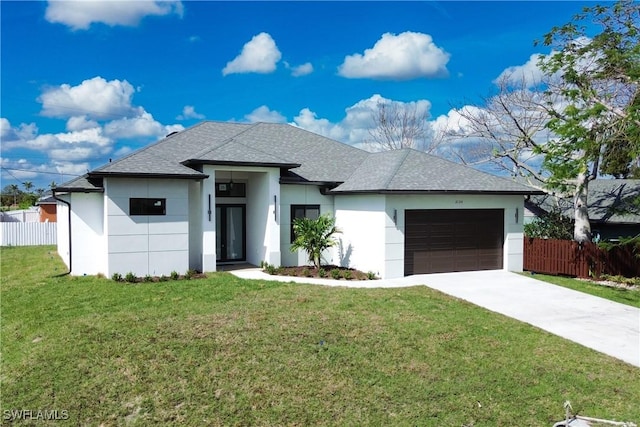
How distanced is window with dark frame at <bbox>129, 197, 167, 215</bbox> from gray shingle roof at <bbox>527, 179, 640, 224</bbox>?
18236 millimetres

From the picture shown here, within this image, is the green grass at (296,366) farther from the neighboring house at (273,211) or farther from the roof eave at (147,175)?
the roof eave at (147,175)

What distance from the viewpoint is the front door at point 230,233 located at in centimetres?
1705

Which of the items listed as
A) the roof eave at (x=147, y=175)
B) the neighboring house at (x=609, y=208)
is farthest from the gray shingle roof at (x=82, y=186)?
the neighboring house at (x=609, y=208)

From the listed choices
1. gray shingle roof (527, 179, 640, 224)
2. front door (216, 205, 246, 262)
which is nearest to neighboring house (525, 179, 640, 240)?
gray shingle roof (527, 179, 640, 224)

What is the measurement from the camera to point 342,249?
16328 mm

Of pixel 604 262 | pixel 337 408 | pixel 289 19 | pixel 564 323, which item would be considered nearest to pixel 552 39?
pixel 604 262

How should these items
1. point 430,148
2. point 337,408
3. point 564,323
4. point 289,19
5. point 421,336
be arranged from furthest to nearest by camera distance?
point 430,148, point 289,19, point 564,323, point 421,336, point 337,408

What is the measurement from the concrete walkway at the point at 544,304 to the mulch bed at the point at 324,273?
42 cm

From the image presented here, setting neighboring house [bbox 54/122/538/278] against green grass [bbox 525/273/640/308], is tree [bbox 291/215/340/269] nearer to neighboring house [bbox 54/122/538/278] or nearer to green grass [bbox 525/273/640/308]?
neighboring house [bbox 54/122/538/278]

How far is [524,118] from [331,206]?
9871mm

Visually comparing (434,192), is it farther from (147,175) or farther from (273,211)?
(147,175)

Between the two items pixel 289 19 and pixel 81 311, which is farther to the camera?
pixel 289 19

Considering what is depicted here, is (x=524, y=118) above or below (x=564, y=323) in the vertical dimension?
above

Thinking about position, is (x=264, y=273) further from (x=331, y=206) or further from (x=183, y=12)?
(x=183, y=12)
